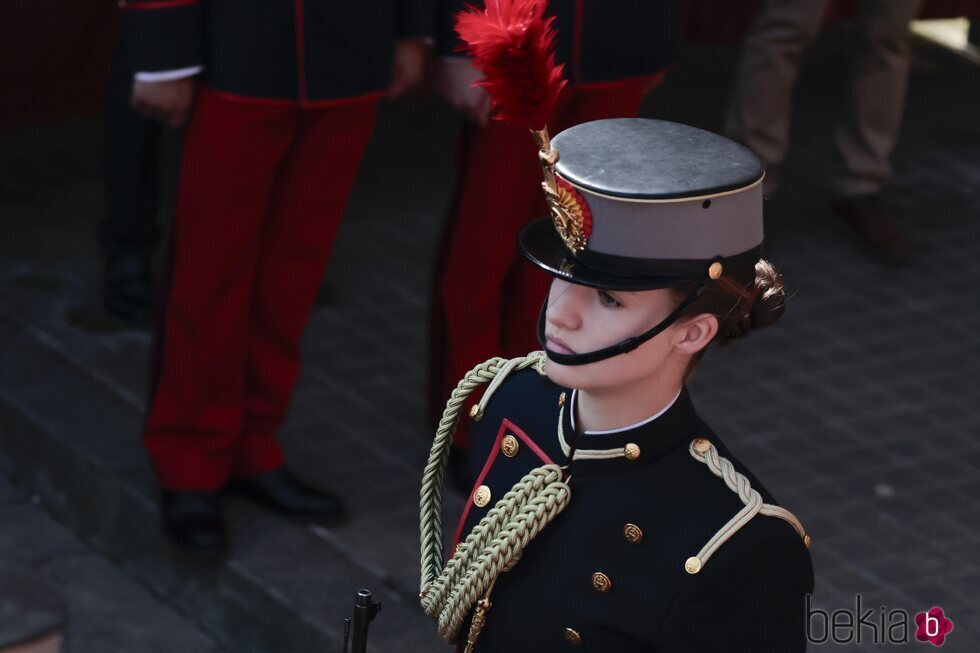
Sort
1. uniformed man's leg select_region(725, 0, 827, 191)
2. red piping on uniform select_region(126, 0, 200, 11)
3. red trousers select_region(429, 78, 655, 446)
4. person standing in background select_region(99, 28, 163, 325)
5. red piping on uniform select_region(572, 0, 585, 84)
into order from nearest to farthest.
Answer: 1. red piping on uniform select_region(126, 0, 200, 11)
2. red piping on uniform select_region(572, 0, 585, 84)
3. red trousers select_region(429, 78, 655, 446)
4. person standing in background select_region(99, 28, 163, 325)
5. uniformed man's leg select_region(725, 0, 827, 191)

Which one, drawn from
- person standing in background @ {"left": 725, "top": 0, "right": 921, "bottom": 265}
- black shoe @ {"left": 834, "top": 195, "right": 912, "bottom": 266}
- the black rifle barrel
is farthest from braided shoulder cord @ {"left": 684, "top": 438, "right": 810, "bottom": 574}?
black shoe @ {"left": 834, "top": 195, "right": 912, "bottom": 266}

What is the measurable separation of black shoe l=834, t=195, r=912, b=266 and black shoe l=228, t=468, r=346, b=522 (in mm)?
2465

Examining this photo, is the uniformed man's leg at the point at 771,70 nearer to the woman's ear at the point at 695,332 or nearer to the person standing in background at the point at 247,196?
the person standing in background at the point at 247,196

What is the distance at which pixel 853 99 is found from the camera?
635cm

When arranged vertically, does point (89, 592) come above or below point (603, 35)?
below

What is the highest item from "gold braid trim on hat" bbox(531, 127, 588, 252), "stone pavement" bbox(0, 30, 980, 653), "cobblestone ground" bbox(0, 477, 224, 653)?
"gold braid trim on hat" bbox(531, 127, 588, 252)

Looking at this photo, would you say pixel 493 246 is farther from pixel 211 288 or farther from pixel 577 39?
pixel 211 288

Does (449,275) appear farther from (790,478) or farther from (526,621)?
(526,621)

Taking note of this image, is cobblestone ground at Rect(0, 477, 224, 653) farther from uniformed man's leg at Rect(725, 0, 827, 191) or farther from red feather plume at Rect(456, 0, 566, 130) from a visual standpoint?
uniformed man's leg at Rect(725, 0, 827, 191)

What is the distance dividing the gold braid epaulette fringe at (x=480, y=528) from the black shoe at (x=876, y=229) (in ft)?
11.7

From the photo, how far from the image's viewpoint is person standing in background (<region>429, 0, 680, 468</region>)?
4.47 m

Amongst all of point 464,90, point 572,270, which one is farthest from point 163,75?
point 572,270

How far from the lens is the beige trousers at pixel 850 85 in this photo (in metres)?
6.11

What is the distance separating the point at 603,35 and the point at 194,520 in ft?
4.84
